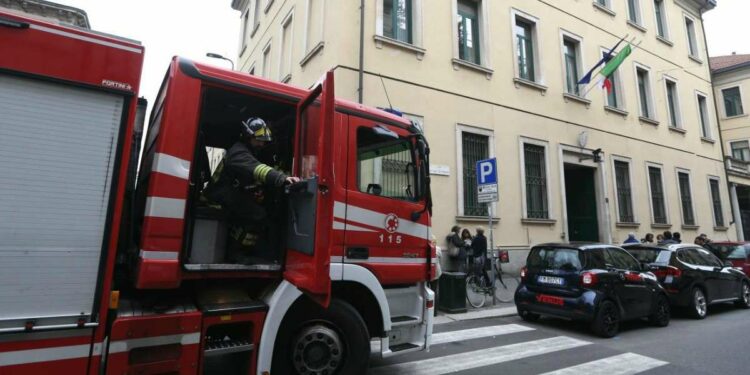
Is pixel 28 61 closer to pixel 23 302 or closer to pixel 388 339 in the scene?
pixel 23 302

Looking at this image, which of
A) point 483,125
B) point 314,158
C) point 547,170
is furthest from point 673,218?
point 314,158

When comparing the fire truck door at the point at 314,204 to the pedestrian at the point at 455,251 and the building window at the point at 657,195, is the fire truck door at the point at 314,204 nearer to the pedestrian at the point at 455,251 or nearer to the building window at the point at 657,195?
the pedestrian at the point at 455,251

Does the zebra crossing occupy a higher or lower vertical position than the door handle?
lower

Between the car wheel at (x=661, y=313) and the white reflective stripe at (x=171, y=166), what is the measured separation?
8211 millimetres

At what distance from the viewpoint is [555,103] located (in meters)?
14.0

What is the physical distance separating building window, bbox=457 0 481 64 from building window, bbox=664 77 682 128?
12.1 metres

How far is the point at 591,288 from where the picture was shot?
6.68 m

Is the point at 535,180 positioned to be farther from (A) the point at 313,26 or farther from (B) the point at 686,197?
(B) the point at 686,197

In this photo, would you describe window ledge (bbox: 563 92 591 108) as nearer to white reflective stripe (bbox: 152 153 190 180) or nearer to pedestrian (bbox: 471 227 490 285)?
pedestrian (bbox: 471 227 490 285)

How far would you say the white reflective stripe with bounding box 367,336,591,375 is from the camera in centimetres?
477

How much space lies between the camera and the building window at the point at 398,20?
11148 millimetres

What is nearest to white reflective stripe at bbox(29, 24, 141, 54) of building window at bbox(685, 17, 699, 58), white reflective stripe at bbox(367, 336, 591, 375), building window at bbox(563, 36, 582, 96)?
white reflective stripe at bbox(367, 336, 591, 375)

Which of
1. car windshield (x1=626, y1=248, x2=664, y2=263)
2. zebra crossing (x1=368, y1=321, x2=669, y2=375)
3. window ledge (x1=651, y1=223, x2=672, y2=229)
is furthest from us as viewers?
window ledge (x1=651, y1=223, x2=672, y2=229)

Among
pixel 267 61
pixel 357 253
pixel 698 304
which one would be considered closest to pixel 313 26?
pixel 267 61
